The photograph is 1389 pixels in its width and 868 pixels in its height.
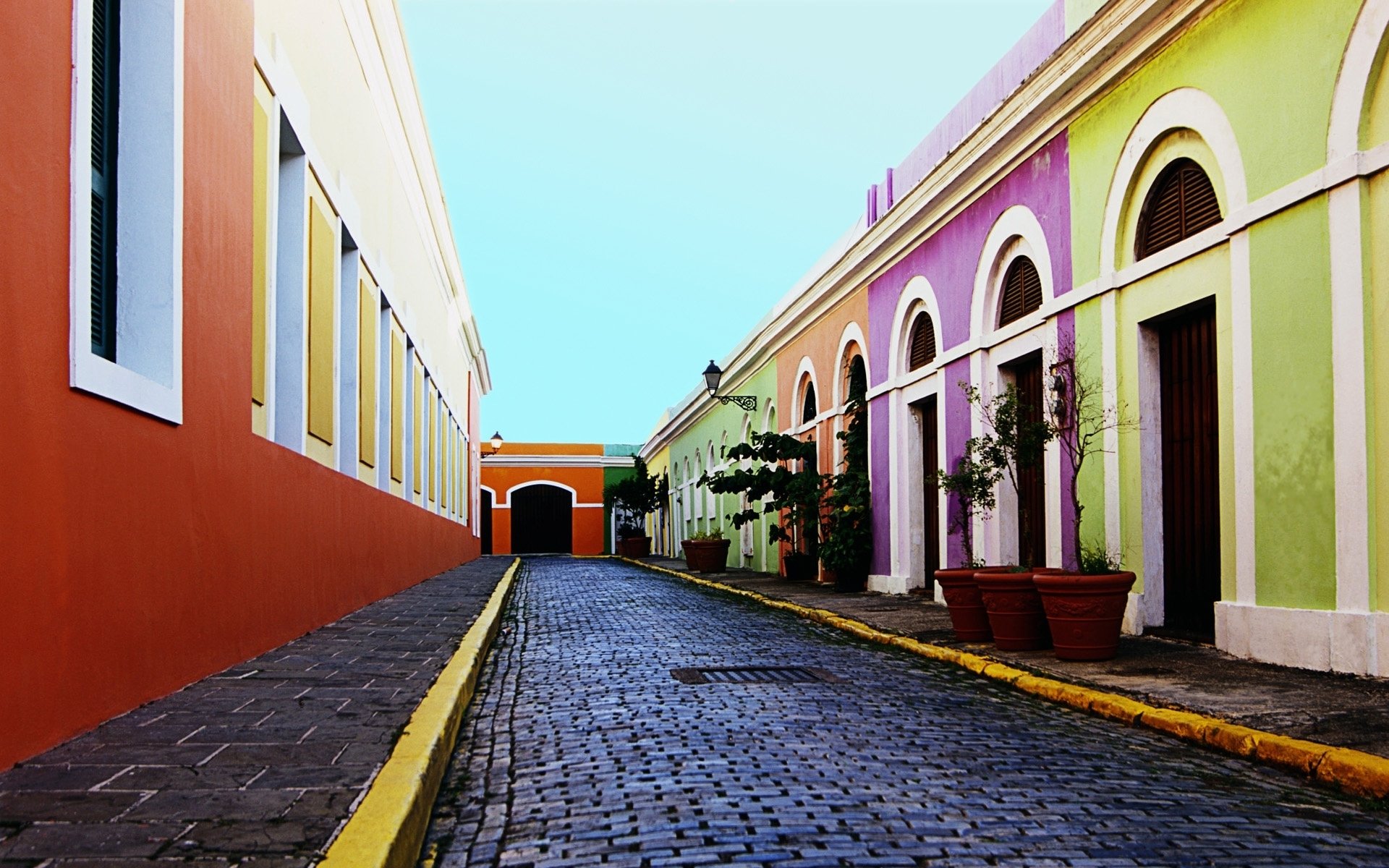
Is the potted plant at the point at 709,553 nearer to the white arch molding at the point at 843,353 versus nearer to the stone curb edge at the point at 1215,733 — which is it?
the white arch molding at the point at 843,353

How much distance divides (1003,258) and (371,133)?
6750 millimetres

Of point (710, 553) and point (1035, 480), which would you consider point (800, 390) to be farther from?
point (1035, 480)

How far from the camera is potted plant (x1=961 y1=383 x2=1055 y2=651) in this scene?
26.7 feet

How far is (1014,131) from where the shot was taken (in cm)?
1102

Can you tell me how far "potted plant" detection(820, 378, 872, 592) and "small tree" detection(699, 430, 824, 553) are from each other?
0.82m

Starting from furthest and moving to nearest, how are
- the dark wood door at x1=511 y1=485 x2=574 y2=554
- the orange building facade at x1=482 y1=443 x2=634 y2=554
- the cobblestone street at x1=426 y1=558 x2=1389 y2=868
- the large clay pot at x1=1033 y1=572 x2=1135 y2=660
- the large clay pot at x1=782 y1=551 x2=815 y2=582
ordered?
the dark wood door at x1=511 y1=485 x2=574 y2=554
the orange building facade at x1=482 y1=443 x2=634 y2=554
the large clay pot at x1=782 y1=551 x2=815 y2=582
the large clay pot at x1=1033 y1=572 x2=1135 y2=660
the cobblestone street at x1=426 y1=558 x2=1389 y2=868

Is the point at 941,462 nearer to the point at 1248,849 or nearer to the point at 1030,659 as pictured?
the point at 1030,659

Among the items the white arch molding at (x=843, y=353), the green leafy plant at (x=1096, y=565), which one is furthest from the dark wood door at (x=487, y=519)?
the green leafy plant at (x=1096, y=565)

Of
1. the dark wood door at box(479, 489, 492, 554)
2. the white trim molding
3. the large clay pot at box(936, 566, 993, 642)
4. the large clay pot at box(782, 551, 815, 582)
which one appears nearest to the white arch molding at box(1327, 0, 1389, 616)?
the white trim molding

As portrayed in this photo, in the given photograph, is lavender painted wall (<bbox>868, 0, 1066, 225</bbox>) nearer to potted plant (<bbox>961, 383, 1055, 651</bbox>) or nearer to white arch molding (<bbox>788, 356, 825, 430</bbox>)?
potted plant (<bbox>961, 383, 1055, 651</bbox>)

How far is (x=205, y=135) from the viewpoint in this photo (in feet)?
19.3

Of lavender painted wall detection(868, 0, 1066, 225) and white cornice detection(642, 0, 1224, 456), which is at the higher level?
lavender painted wall detection(868, 0, 1066, 225)

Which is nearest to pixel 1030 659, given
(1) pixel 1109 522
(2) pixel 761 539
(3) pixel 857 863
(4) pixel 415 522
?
(1) pixel 1109 522

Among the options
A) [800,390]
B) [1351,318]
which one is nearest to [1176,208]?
[1351,318]
